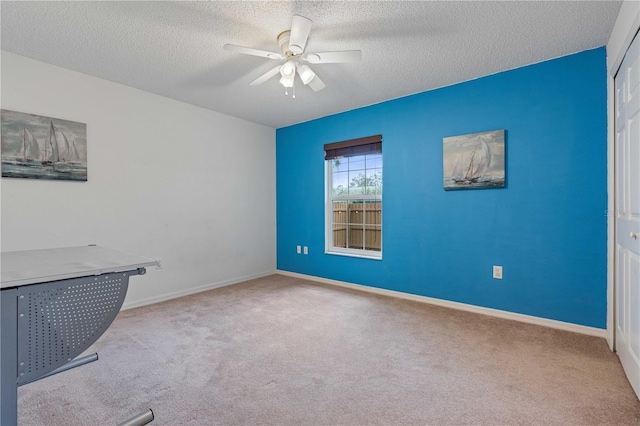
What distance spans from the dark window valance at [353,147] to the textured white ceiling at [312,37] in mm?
708

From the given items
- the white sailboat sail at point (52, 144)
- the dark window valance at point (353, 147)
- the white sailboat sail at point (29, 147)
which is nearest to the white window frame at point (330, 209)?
the dark window valance at point (353, 147)

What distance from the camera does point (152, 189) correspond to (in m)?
3.52

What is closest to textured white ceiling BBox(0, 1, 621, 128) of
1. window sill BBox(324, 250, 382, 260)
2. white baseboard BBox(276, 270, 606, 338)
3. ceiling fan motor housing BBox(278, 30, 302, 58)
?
ceiling fan motor housing BBox(278, 30, 302, 58)

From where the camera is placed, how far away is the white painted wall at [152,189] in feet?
8.95

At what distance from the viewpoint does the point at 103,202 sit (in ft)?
10.3

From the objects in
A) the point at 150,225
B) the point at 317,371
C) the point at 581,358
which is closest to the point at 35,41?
the point at 150,225

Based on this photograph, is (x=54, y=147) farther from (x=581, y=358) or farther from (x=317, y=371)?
(x=581, y=358)

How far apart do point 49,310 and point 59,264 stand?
Answer: 0.93 ft

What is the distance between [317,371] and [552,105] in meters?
2.90

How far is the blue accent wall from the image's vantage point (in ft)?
8.39

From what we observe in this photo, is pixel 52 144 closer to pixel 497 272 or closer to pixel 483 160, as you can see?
pixel 483 160

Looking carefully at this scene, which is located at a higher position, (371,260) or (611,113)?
(611,113)

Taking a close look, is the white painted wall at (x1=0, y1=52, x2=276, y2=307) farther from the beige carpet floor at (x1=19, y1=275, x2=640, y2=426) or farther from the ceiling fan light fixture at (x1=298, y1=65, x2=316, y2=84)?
the ceiling fan light fixture at (x1=298, y1=65, x2=316, y2=84)

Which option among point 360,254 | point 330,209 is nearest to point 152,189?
point 330,209
